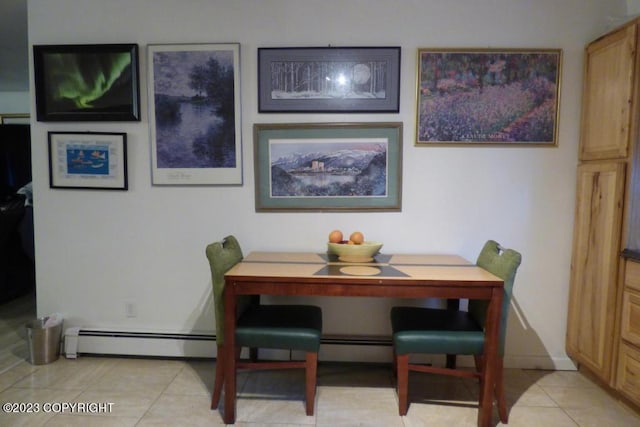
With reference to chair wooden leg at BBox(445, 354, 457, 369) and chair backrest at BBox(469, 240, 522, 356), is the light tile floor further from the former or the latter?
chair backrest at BBox(469, 240, 522, 356)

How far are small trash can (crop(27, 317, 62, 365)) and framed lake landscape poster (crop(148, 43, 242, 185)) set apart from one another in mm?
1204

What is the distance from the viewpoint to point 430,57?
90.1 inches

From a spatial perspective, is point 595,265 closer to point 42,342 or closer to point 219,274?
point 219,274

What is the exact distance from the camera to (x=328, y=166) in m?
2.36

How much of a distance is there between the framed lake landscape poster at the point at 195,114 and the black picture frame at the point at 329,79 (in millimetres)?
226

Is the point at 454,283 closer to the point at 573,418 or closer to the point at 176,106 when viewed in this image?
the point at 573,418

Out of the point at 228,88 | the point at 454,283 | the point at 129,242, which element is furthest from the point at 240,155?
the point at 454,283

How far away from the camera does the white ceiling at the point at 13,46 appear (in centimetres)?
271

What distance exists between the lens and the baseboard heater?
2426 millimetres

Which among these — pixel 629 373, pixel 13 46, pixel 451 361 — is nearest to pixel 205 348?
pixel 451 361

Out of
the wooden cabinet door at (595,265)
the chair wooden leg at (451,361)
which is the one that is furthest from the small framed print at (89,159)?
the wooden cabinet door at (595,265)

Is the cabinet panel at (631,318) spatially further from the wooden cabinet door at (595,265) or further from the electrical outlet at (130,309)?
the electrical outlet at (130,309)

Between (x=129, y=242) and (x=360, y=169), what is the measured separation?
1.63 m

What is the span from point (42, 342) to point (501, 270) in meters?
2.82
